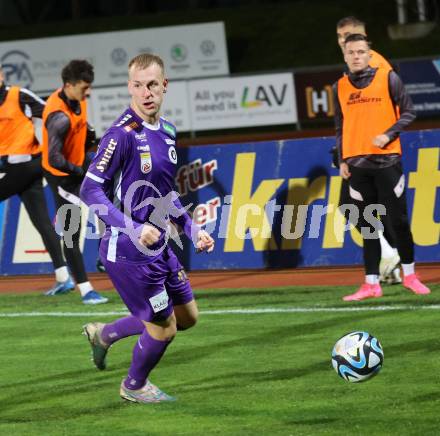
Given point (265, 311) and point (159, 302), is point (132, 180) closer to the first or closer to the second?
point (159, 302)

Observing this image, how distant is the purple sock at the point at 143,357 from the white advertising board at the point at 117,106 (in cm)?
2259

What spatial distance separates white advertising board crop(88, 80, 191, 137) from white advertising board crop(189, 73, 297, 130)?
0.25m

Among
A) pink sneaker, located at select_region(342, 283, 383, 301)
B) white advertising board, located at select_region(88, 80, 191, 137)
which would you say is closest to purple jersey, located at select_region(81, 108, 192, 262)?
pink sneaker, located at select_region(342, 283, 383, 301)

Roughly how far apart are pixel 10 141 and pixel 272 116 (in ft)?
56.3

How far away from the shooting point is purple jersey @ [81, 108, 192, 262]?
689 cm

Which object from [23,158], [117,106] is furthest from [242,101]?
[23,158]

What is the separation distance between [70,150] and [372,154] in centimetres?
298

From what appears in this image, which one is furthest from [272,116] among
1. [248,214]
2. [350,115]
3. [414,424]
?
[414,424]

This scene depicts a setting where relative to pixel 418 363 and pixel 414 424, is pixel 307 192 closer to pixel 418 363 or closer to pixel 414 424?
pixel 418 363

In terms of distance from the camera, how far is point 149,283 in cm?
700

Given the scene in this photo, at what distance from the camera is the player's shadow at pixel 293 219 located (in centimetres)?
1329

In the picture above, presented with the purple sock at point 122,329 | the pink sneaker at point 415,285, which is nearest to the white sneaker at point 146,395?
the purple sock at point 122,329

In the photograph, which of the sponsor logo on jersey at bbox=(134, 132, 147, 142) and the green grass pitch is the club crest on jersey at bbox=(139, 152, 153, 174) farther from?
the green grass pitch

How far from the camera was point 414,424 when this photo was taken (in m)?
6.43
